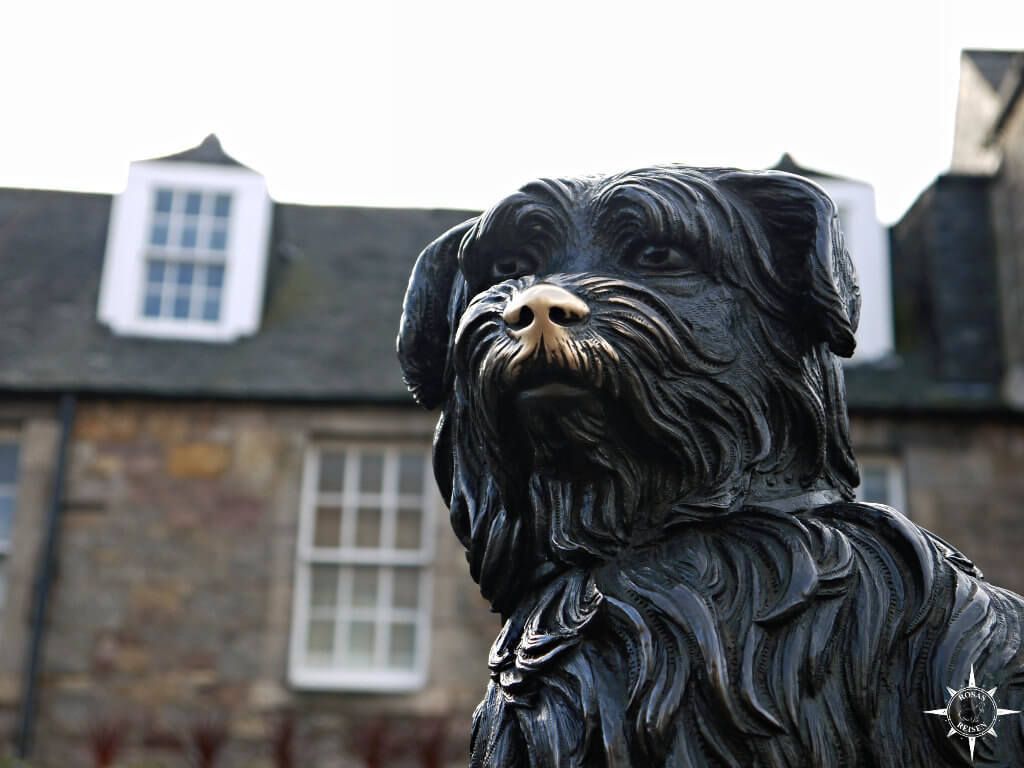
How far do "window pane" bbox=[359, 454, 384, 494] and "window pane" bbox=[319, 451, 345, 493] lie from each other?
188mm

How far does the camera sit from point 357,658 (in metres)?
12.4

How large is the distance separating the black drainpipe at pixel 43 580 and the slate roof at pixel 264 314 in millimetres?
389

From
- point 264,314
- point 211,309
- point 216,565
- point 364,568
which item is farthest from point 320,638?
point 211,309

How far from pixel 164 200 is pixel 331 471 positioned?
367cm

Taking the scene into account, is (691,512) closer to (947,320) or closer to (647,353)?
(647,353)

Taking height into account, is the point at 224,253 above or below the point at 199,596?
above

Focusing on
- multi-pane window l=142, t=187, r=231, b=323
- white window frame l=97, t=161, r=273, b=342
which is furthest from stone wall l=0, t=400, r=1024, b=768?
multi-pane window l=142, t=187, r=231, b=323

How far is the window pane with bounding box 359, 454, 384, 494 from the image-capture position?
42.1ft

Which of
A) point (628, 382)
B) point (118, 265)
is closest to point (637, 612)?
point (628, 382)

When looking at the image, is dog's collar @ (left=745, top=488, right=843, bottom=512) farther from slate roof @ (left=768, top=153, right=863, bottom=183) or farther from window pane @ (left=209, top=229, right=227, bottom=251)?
window pane @ (left=209, top=229, right=227, bottom=251)

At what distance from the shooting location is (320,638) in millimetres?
12477

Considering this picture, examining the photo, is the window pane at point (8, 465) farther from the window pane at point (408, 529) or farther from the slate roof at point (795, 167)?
the slate roof at point (795, 167)

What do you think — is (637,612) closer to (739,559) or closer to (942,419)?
(739,559)

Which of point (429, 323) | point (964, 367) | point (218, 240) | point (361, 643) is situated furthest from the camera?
point (218, 240)
